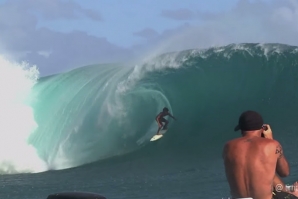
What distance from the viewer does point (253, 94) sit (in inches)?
736

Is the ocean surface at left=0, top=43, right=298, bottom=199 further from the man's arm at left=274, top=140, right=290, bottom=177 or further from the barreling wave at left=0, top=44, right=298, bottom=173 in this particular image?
the man's arm at left=274, top=140, right=290, bottom=177

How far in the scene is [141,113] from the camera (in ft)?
61.0

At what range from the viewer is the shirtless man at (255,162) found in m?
4.79

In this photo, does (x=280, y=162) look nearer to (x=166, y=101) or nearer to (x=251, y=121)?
(x=251, y=121)

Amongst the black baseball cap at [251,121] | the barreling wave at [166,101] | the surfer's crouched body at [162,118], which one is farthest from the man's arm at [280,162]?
the surfer's crouched body at [162,118]

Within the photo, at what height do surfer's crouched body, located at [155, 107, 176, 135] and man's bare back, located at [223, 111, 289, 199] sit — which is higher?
surfer's crouched body, located at [155, 107, 176, 135]

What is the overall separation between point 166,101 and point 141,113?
3.02ft

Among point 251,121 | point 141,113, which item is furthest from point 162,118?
point 251,121

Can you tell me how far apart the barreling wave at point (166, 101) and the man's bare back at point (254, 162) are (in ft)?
36.2

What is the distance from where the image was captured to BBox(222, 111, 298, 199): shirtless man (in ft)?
15.7

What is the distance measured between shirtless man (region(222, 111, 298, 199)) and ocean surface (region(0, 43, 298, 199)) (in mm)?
8084

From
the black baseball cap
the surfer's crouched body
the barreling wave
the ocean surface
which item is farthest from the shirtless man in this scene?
the surfer's crouched body

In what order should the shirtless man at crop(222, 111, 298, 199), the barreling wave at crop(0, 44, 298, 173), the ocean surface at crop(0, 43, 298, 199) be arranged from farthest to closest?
the barreling wave at crop(0, 44, 298, 173) < the ocean surface at crop(0, 43, 298, 199) < the shirtless man at crop(222, 111, 298, 199)

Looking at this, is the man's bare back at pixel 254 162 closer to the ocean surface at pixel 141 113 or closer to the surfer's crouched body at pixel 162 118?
the ocean surface at pixel 141 113
